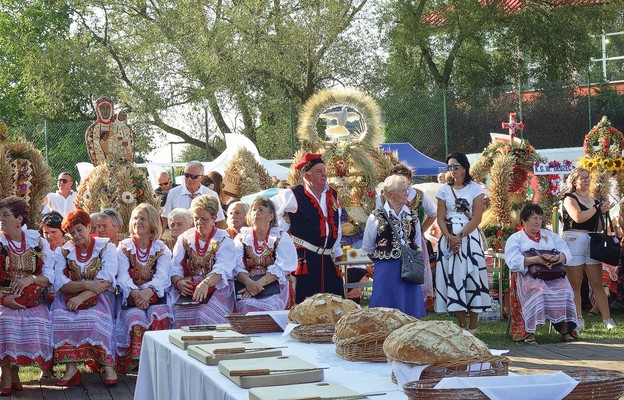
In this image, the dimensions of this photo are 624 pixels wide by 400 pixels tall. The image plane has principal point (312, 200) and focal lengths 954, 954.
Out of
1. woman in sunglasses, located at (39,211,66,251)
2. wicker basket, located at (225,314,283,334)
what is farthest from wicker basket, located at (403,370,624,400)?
woman in sunglasses, located at (39,211,66,251)

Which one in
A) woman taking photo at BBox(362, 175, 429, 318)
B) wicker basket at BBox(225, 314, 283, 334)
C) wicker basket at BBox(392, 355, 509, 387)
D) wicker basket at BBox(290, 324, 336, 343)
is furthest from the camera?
woman taking photo at BBox(362, 175, 429, 318)

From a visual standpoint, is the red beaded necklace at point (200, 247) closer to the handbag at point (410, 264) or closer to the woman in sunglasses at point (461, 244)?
the handbag at point (410, 264)

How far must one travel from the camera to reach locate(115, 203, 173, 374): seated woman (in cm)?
730

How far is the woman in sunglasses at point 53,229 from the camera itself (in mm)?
7793

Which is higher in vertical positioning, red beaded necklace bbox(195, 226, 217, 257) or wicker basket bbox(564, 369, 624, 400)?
red beaded necklace bbox(195, 226, 217, 257)

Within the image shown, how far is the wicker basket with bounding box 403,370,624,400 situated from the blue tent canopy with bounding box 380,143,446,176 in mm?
17061

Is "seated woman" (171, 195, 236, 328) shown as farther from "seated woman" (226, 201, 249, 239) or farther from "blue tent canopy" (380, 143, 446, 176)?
"blue tent canopy" (380, 143, 446, 176)

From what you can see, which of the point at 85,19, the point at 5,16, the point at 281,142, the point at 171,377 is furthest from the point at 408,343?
the point at 5,16

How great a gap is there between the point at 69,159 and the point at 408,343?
49.2ft

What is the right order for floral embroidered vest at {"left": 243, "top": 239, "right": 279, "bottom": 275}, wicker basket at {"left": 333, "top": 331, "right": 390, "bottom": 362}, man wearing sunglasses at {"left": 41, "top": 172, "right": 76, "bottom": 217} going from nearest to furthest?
wicker basket at {"left": 333, "top": 331, "right": 390, "bottom": 362}
floral embroidered vest at {"left": 243, "top": 239, "right": 279, "bottom": 275}
man wearing sunglasses at {"left": 41, "top": 172, "right": 76, "bottom": 217}

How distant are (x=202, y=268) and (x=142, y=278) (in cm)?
47

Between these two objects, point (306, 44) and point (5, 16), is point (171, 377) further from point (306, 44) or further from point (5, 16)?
point (5, 16)

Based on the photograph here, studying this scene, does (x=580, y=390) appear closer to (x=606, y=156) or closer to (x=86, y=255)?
(x=86, y=255)

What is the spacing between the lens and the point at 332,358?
3.65m
